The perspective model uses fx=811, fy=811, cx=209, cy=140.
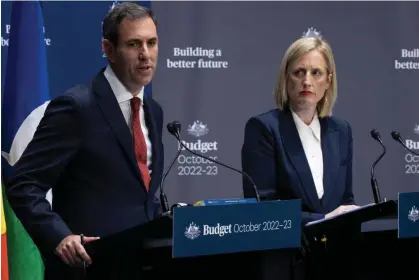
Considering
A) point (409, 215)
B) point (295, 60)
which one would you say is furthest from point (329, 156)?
point (409, 215)

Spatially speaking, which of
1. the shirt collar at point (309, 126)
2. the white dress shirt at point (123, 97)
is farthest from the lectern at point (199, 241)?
the shirt collar at point (309, 126)

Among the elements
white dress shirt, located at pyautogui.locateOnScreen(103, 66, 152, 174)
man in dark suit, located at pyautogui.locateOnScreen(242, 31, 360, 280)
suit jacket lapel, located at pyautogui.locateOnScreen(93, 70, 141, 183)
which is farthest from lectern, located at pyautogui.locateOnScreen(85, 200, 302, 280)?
man in dark suit, located at pyautogui.locateOnScreen(242, 31, 360, 280)

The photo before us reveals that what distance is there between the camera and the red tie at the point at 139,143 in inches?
127

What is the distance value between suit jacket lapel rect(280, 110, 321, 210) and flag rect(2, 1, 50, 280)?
1469 mm

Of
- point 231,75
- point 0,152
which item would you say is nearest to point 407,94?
point 231,75

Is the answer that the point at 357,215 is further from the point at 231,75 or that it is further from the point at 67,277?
the point at 231,75

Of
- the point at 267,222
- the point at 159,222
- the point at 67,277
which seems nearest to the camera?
the point at 159,222

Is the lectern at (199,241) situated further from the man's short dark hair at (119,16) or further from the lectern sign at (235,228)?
the man's short dark hair at (119,16)

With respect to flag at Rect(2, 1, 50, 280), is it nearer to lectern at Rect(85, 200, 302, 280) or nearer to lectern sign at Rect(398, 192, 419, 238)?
lectern at Rect(85, 200, 302, 280)

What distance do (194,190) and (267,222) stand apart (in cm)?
285

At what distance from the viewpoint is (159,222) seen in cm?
253

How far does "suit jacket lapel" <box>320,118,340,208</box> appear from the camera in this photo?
386cm

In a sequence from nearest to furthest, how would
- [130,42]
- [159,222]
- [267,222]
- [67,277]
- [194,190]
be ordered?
[159,222] → [267,222] → [67,277] → [130,42] → [194,190]

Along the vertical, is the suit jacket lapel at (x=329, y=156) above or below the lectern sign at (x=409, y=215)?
above
